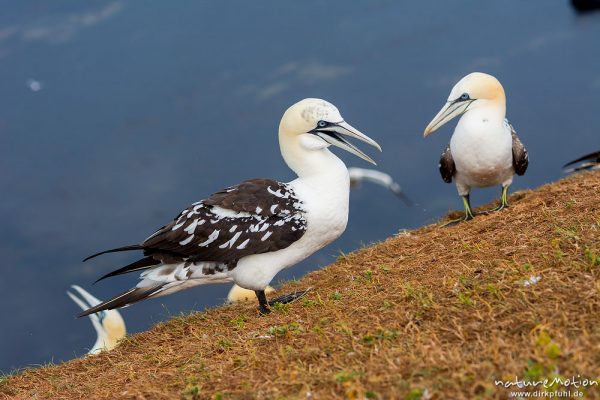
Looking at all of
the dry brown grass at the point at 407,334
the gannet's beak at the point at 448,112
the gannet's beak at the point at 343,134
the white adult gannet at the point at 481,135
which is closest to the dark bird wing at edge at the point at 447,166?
the white adult gannet at the point at 481,135

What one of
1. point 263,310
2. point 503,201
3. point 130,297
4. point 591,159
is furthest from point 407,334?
point 591,159

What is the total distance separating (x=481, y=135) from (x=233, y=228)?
362 centimetres

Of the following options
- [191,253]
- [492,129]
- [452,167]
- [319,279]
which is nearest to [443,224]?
[452,167]

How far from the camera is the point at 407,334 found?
5.12 m

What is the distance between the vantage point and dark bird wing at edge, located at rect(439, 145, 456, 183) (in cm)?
1009

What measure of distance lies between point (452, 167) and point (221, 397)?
19.6 ft

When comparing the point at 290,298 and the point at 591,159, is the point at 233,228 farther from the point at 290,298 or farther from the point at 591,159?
the point at 591,159

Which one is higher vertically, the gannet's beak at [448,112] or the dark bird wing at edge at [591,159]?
the gannet's beak at [448,112]

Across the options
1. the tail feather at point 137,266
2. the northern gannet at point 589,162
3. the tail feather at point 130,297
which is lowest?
the northern gannet at point 589,162

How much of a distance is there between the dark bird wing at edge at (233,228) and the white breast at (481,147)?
2.94m

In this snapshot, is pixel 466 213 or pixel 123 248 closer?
pixel 123 248

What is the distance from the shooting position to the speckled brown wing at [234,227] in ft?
24.0

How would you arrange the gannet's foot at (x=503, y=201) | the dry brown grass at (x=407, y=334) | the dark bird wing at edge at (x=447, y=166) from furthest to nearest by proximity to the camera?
the dark bird wing at edge at (x=447, y=166) → the gannet's foot at (x=503, y=201) → the dry brown grass at (x=407, y=334)

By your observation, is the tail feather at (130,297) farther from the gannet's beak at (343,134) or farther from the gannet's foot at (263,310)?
the gannet's beak at (343,134)
